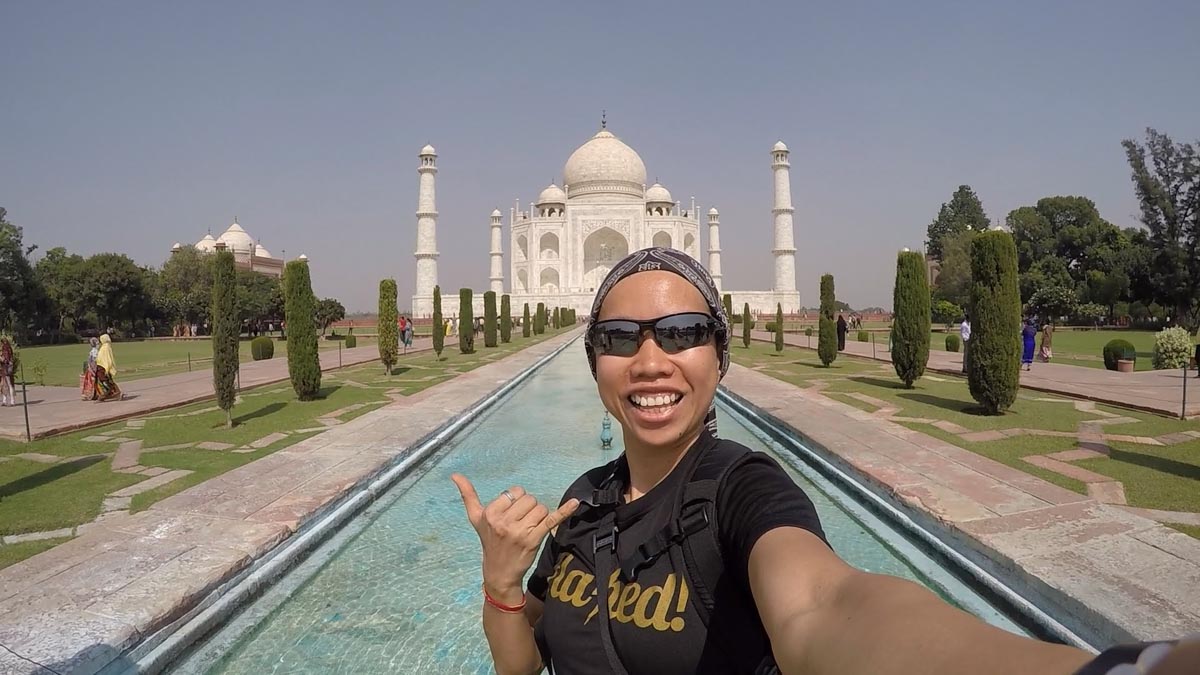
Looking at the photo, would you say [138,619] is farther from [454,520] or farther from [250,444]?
[250,444]

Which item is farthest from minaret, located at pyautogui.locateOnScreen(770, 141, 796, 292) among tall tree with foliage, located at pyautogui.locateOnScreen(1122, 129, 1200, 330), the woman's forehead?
the woman's forehead

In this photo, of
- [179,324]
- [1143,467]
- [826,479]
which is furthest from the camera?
[179,324]

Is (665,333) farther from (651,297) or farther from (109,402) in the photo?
(109,402)

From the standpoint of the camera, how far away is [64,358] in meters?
18.7

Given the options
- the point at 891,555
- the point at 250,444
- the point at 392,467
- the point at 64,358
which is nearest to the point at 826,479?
the point at 891,555

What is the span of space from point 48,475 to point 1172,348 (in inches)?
556

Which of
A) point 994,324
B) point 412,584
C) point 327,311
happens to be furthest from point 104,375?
point 327,311

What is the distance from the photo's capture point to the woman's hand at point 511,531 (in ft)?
3.32

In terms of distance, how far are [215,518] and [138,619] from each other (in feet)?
4.10

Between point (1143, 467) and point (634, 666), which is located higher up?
point (634, 666)

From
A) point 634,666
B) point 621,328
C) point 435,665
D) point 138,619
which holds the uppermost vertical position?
point 621,328

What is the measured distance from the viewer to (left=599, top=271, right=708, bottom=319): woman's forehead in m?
1.12

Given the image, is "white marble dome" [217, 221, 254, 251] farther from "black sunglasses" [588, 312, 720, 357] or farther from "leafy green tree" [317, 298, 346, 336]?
"black sunglasses" [588, 312, 720, 357]

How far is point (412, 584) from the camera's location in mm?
3195
